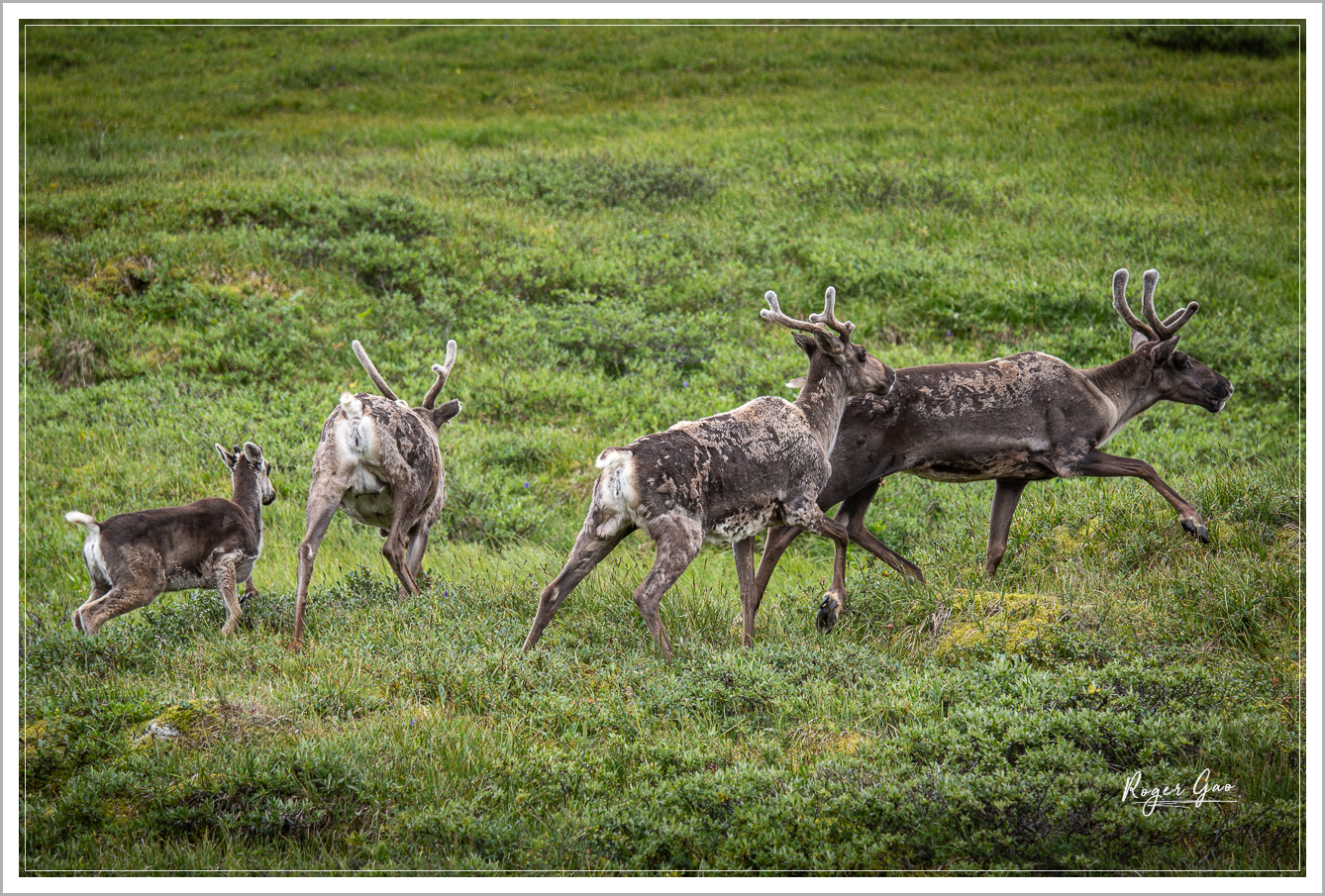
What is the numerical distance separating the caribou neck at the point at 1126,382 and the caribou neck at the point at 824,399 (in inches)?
80.8

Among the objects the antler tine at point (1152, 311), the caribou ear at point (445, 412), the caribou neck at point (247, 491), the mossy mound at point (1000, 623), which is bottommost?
the mossy mound at point (1000, 623)

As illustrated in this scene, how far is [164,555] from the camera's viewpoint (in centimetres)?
732

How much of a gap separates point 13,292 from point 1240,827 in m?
7.79

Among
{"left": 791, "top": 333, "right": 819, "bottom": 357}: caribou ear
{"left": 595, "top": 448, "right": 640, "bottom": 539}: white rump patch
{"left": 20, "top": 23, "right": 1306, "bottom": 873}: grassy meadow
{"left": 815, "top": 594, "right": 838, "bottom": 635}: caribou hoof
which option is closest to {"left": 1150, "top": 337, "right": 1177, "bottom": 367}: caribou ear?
{"left": 20, "top": 23, "right": 1306, "bottom": 873}: grassy meadow

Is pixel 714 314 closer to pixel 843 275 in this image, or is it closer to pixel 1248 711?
pixel 843 275

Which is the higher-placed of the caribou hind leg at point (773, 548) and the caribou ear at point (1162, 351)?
the caribou ear at point (1162, 351)

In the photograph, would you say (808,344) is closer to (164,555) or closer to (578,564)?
(578,564)

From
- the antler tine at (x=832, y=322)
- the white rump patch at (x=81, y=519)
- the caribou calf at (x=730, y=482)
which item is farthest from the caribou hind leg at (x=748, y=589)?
the white rump patch at (x=81, y=519)

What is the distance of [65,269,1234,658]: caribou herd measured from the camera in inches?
258

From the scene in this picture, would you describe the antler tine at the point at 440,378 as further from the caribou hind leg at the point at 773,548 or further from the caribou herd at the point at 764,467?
the caribou hind leg at the point at 773,548

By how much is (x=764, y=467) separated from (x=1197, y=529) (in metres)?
3.07

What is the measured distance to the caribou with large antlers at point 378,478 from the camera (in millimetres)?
→ 7348

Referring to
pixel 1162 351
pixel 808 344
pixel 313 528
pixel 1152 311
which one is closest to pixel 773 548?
pixel 808 344

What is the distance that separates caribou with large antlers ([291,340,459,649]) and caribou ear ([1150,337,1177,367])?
17.9ft
